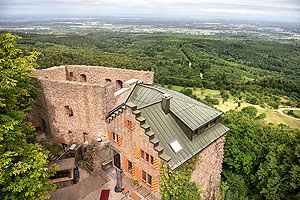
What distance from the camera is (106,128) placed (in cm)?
1927

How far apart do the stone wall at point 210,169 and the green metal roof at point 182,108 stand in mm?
2477

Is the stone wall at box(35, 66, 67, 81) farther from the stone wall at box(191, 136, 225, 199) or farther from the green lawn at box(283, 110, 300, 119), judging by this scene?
the green lawn at box(283, 110, 300, 119)

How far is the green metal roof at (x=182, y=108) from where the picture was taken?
16.8 metres

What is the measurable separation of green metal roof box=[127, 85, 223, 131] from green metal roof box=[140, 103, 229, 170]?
30.2 inches

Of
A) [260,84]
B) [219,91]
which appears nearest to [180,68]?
[219,91]

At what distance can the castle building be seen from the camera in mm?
15359

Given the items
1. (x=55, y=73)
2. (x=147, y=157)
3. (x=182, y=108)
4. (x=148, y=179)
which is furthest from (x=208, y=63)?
(x=147, y=157)

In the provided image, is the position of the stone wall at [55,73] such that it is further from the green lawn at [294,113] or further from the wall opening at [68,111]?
the green lawn at [294,113]

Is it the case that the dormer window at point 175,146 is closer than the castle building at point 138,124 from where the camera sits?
Yes

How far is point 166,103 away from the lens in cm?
1653

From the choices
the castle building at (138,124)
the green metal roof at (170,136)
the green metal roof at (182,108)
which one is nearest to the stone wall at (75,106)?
the castle building at (138,124)

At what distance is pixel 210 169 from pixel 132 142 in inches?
317

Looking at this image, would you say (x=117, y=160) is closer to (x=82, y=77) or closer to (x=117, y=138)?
(x=117, y=138)

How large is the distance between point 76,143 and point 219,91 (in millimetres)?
77430
